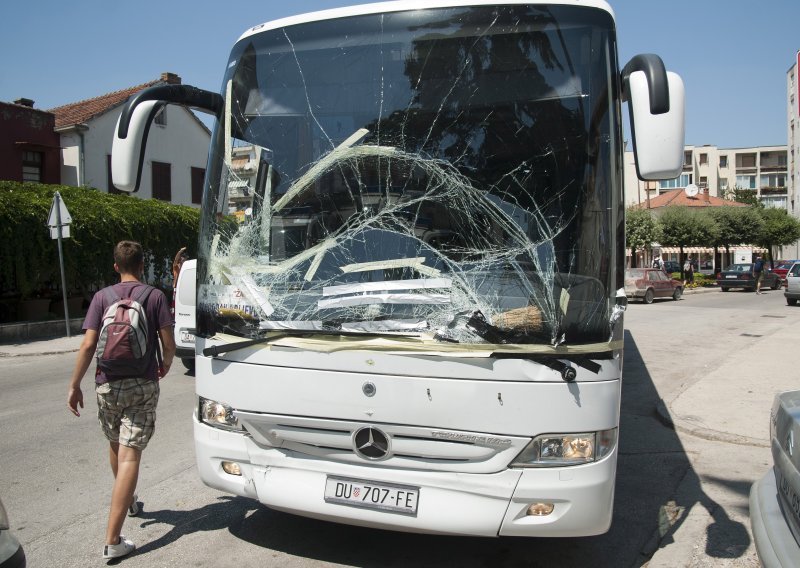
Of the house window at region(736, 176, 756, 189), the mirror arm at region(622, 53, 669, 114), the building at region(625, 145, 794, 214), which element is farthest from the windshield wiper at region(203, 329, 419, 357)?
the house window at region(736, 176, 756, 189)

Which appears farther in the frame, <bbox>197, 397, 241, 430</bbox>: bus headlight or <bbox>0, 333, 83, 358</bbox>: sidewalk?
<bbox>0, 333, 83, 358</bbox>: sidewalk

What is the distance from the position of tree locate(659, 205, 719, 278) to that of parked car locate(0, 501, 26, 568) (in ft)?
153

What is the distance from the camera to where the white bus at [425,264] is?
3.22m

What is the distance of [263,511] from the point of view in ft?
15.0

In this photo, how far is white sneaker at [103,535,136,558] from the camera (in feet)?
12.3

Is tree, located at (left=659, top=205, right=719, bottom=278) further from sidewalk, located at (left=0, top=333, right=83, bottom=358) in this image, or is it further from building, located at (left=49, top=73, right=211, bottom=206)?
sidewalk, located at (left=0, top=333, right=83, bottom=358)

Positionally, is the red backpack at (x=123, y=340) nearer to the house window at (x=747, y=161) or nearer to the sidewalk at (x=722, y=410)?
the sidewalk at (x=722, y=410)

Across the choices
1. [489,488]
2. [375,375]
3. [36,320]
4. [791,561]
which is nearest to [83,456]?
[375,375]

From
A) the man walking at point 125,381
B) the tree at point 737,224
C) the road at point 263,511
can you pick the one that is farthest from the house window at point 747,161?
the man walking at point 125,381

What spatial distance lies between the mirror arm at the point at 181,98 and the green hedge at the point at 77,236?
1042 cm

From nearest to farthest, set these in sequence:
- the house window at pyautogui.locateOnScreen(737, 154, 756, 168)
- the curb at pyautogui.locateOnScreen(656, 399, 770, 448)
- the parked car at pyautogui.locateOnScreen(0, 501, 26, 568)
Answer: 1. the parked car at pyautogui.locateOnScreen(0, 501, 26, 568)
2. the curb at pyautogui.locateOnScreen(656, 399, 770, 448)
3. the house window at pyautogui.locateOnScreen(737, 154, 756, 168)

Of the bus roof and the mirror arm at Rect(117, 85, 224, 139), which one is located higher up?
the bus roof

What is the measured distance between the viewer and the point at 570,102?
3498 mm

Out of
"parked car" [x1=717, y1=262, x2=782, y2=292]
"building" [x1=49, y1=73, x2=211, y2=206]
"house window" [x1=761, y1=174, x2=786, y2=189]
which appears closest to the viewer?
"building" [x1=49, y1=73, x2=211, y2=206]
